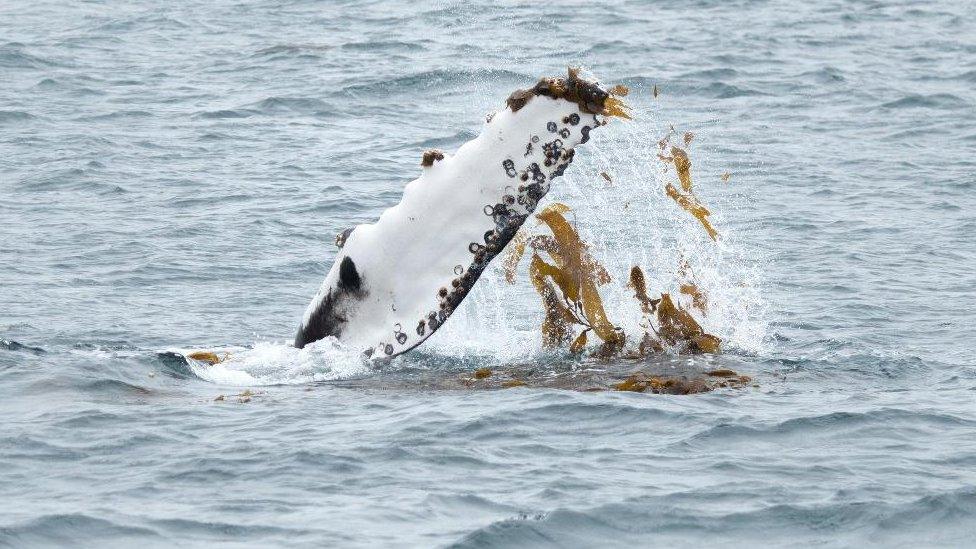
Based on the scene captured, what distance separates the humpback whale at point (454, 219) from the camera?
10609 mm

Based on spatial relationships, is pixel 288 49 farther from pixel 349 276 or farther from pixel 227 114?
pixel 349 276

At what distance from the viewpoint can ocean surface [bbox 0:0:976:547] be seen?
8.87 m

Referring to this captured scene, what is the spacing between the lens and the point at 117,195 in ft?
67.9

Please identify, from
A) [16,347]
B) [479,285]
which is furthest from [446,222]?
[479,285]

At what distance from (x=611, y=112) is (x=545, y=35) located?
2181 cm

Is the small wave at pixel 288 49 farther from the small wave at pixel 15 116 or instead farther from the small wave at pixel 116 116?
the small wave at pixel 15 116

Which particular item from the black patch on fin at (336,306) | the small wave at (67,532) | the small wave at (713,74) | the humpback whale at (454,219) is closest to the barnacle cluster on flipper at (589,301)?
the humpback whale at (454,219)

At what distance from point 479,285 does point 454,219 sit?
496 centimetres

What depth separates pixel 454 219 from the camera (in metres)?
10.8

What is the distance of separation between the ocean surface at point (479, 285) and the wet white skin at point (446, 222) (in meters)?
0.55

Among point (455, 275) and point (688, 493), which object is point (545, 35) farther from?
point (688, 493)

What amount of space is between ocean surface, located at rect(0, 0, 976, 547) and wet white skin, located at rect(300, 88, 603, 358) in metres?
0.55

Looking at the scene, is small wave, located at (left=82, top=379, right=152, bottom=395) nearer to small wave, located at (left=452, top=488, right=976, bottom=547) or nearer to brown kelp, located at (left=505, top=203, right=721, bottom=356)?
brown kelp, located at (left=505, top=203, right=721, bottom=356)

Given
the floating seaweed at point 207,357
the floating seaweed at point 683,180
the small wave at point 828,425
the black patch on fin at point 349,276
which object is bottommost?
the small wave at point 828,425
